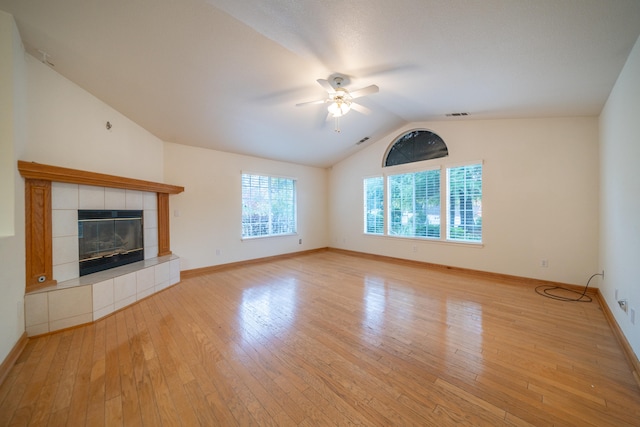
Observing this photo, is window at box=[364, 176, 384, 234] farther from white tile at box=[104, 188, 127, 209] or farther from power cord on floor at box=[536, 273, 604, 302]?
white tile at box=[104, 188, 127, 209]

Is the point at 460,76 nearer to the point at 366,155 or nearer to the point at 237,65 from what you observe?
the point at 237,65

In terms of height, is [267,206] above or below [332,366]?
above

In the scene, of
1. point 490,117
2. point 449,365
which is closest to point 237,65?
point 449,365

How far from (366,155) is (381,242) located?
229cm

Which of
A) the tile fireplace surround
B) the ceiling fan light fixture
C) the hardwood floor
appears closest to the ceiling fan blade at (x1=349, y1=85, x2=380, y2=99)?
the ceiling fan light fixture

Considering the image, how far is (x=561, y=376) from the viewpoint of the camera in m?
1.74

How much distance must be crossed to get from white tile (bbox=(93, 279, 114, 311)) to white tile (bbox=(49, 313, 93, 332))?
0.33 ft

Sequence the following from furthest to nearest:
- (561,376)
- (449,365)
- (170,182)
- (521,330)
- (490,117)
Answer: (170,182)
(490,117)
(521,330)
(449,365)
(561,376)

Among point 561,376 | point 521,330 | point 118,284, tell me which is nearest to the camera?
point 561,376

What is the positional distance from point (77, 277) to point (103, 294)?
433 millimetres

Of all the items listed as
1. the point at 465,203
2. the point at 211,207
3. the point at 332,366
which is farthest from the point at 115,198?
Result: the point at 465,203

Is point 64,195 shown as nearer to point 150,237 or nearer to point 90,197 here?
point 90,197

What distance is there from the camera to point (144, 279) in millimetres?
3326

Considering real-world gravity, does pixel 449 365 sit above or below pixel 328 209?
below
